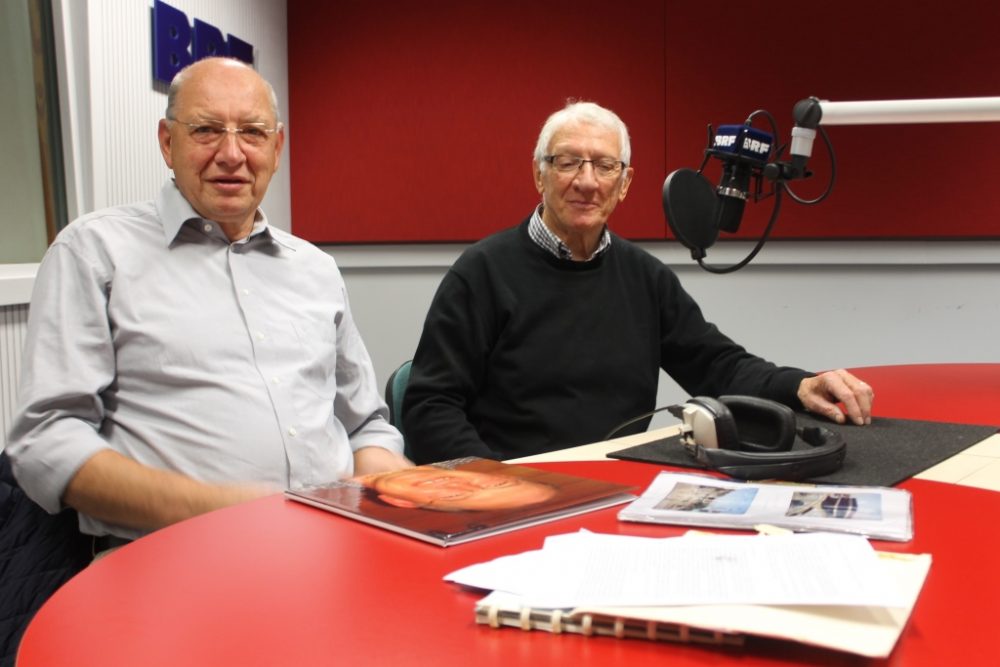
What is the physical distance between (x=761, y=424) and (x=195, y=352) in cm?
94

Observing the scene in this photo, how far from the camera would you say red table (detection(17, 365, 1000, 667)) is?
70 cm

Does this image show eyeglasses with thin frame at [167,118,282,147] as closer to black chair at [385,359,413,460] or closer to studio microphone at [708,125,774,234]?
black chair at [385,359,413,460]

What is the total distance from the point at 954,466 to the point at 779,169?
20.9 inches

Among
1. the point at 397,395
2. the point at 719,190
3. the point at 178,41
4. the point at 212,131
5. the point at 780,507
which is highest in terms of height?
the point at 178,41

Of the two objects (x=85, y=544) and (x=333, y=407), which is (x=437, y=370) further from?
(x=85, y=544)

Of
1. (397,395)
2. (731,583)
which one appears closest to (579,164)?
(397,395)

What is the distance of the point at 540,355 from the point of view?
211cm

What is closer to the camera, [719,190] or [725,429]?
[725,429]

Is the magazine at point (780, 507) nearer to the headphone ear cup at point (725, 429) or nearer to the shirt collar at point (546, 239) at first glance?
the headphone ear cup at point (725, 429)

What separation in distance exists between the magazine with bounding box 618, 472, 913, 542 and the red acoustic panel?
2567 mm

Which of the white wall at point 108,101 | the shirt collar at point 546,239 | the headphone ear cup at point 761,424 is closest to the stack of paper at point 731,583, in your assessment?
the headphone ear cup at point 761,424

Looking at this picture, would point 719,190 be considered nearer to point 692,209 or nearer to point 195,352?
point 692,209

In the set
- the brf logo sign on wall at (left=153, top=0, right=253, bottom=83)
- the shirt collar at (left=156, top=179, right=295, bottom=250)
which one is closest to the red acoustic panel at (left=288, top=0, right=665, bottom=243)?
the brf logo sign on wall at (left=153, top=0, right=253, bottom=83)

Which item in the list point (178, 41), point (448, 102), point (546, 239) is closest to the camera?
point (546, 239)
